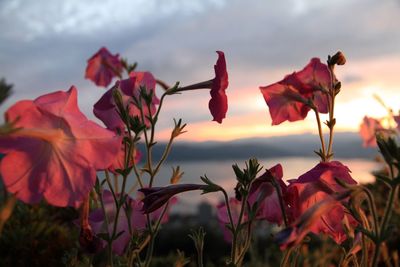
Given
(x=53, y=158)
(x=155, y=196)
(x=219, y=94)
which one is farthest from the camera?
(x=219, y=94)

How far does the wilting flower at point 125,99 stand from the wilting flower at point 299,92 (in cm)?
37

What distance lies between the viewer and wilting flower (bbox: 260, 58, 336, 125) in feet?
5.61

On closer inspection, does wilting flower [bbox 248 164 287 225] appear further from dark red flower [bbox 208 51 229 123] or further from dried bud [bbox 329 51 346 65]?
dried bud [bbox 329 51 346 65]

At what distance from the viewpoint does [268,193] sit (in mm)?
1281

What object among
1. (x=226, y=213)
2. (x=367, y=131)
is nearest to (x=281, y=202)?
(x=226, y=213)

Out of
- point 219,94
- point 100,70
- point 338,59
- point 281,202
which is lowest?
point 281,202

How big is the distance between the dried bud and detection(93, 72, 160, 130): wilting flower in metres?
0.56

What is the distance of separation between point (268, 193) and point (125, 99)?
0.71 m

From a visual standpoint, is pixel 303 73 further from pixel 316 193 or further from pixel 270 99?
pixel 316 193

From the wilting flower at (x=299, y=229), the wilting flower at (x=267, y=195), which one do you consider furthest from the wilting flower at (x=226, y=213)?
the wilting flower at (x=299, y=229)

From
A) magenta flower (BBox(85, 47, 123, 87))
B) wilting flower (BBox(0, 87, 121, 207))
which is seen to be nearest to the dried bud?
wilting flower (BBox(0, 87, 121, 207))

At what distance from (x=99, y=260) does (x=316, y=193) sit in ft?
8.45

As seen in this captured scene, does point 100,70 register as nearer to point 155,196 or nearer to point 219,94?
point 219,94

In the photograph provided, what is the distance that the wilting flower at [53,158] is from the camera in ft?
3.37
